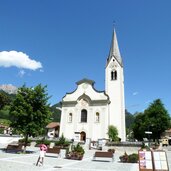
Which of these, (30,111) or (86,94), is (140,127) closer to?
(86,94)

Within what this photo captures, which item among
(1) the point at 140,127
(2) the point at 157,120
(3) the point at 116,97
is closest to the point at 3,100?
(3) the point at 116,97

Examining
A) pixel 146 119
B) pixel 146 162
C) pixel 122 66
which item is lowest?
pixel 146 162

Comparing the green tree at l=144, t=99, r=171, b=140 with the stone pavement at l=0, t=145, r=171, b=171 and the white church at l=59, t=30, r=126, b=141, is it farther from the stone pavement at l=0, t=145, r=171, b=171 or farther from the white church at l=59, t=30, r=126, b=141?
the stone pavement at l=0, t=145, r=171, b=171

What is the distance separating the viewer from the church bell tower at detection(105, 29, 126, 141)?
45378 mm

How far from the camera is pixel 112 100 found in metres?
47.8

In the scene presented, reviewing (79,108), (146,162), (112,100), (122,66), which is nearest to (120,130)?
(112,100)

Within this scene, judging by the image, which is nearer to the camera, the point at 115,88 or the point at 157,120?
the point at 157,120

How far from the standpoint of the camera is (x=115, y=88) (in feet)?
160

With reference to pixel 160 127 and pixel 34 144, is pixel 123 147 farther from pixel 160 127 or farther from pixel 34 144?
pixel 160 127


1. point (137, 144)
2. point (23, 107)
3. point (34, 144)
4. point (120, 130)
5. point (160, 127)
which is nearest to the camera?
point (23, 107)

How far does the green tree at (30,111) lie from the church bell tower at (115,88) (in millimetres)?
24480

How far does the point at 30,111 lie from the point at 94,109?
25326 millimetres

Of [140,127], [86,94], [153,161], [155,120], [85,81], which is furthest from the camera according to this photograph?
[140,127]

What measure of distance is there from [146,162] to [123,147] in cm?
2247
